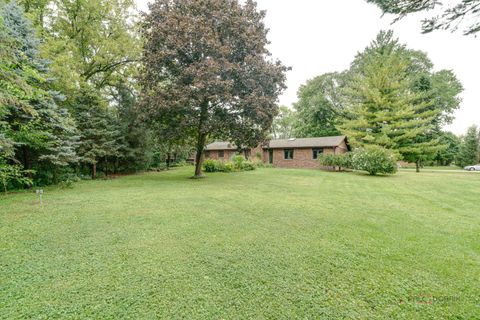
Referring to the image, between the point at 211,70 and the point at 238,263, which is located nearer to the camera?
the point at 238,263

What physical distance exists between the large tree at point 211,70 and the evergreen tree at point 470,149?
127ft

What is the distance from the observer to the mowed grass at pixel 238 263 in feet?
7.90

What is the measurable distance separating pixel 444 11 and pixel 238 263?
514 cm

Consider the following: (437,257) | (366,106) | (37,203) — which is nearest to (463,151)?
(366,106)

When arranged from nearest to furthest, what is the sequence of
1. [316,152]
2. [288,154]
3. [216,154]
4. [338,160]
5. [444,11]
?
[444,11]
[338,160]
[316,152]
[288,154]
[216,154]

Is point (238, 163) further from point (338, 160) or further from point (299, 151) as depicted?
point (338, 160)

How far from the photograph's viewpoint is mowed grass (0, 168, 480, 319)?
2408 mm

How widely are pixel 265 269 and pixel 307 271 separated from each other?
0.60 m

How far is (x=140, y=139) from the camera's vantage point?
55.7 feet

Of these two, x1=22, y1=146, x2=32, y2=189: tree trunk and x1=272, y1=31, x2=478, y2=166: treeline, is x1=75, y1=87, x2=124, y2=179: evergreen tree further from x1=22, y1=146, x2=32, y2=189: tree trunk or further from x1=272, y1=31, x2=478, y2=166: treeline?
x1=272, y1=31, x2=478, y2=166: treeline

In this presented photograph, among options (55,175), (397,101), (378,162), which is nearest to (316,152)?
(378,162)

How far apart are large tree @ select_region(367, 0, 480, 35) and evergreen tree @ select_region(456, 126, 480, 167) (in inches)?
1731

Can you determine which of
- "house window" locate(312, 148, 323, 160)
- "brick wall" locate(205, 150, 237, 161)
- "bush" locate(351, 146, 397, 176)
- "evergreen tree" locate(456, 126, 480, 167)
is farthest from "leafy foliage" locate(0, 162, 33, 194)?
"evergreen tree" locate(456, 126, 480, 167)

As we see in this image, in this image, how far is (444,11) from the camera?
3471mm
